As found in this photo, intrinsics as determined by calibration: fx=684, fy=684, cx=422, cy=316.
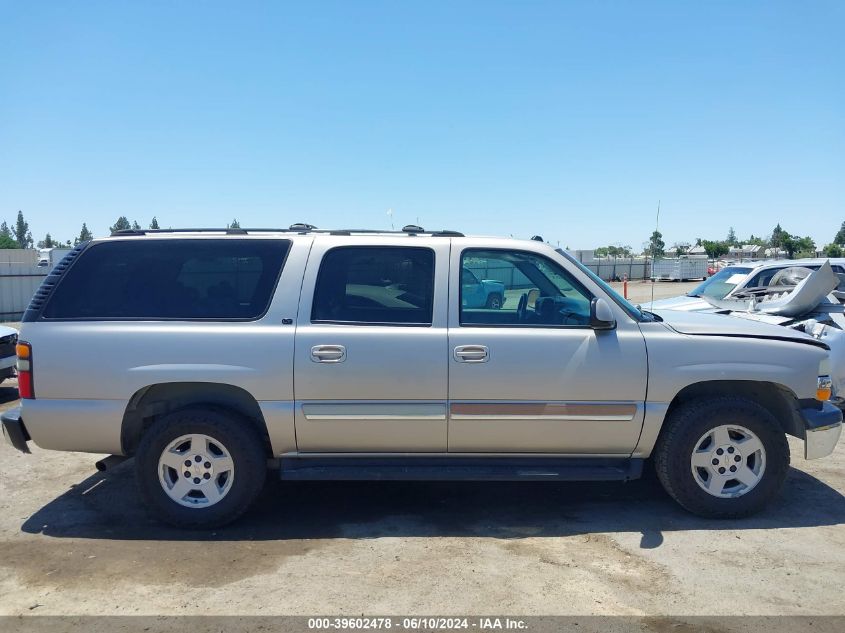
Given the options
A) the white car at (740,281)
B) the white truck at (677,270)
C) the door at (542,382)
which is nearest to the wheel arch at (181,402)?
the door at (542,382)

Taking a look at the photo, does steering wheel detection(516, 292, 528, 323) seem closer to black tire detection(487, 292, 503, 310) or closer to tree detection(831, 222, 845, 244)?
black tire detection(487, 292, 503, 310)

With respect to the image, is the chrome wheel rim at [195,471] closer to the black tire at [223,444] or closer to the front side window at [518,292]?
the black tire at [223,444]

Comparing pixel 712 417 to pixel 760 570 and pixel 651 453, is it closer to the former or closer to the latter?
pixel 651 453

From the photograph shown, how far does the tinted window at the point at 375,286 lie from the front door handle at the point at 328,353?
0.21 metres

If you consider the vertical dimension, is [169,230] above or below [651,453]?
above

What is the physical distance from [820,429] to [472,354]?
252cm

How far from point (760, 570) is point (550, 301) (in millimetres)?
2108

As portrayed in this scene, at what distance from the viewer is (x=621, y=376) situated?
182 inches

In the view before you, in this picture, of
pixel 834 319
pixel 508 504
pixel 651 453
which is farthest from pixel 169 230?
pixel 834 319

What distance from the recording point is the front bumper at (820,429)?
4.77 metres

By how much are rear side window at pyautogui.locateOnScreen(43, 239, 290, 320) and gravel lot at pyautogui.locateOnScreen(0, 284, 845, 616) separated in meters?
1.50

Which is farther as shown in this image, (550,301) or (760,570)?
(550,301)

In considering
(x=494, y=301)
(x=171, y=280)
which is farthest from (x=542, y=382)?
(x=171, y=280)

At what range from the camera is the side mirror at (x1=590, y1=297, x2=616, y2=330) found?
179 inches
